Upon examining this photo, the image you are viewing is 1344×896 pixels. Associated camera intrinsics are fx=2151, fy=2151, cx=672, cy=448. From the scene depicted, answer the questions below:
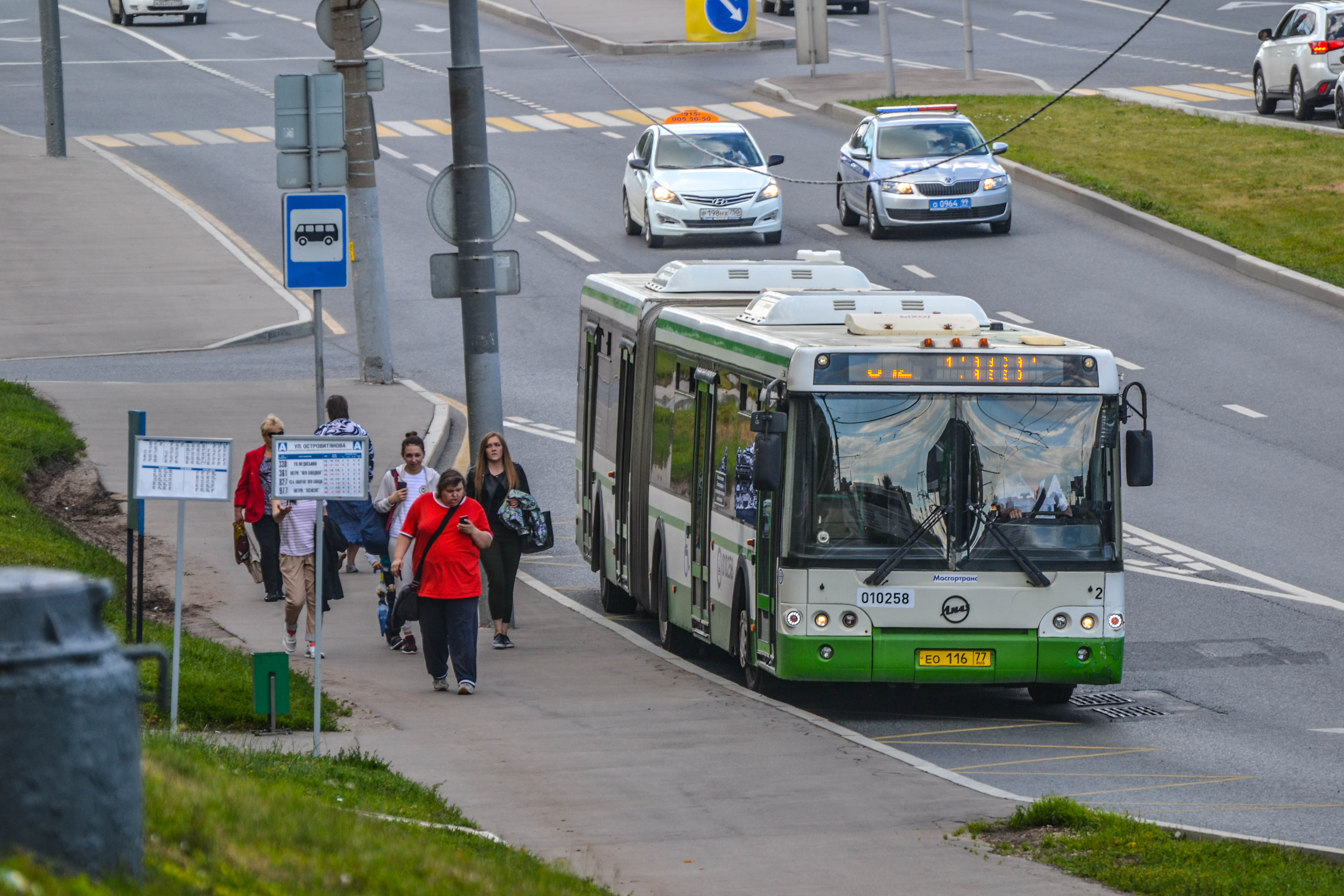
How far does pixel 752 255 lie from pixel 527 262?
12.1 feet

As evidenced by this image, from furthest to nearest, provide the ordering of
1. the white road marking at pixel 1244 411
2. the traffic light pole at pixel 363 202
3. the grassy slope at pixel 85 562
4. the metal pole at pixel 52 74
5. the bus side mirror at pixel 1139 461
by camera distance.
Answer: the metal pole at pixel 52 74, the white road marking at pixel 1244 411, the traffic light pole at pixel 363 202, the bus side mirror at pixel 1139 461, the grassy slope at pixel 85 562

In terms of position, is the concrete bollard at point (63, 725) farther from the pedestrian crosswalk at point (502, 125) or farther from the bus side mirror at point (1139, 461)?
the pedestrian crosswalk at point (502, 125)

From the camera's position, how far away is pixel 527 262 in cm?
3431

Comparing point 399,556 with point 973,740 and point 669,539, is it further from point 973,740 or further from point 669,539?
point 973,740

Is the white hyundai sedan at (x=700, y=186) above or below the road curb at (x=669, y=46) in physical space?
below

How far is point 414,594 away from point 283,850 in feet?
28.3

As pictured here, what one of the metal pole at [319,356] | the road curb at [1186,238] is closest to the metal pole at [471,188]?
the metal pole at [319,356]

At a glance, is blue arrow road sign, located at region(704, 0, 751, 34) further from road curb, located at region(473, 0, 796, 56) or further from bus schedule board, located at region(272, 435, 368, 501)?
bus schedule board, located at region(272, 435, 368, 501)

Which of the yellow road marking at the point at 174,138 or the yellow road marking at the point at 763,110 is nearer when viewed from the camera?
the yellow road marking at the point at 174,138

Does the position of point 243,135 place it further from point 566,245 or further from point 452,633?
point 452,633

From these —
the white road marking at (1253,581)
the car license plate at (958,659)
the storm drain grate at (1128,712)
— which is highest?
the car license plate at (958,659)

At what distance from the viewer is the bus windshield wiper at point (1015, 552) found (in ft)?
45.6

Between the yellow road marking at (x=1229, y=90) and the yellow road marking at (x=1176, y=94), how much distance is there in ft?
2.38

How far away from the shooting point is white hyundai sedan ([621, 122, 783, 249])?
111 feet
